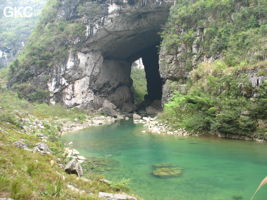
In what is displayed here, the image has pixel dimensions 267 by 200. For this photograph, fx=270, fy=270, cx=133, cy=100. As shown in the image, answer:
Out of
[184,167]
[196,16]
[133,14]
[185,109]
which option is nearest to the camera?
[184,167]

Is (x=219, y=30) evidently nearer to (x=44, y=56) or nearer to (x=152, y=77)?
(x=44, y=56)

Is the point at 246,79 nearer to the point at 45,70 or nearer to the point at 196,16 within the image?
the point at 196,16

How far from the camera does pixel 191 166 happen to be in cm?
1205

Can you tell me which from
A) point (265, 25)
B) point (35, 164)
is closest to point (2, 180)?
point (35, 164)

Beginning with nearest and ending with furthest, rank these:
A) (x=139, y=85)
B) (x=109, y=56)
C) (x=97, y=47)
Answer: (x=97, y=47) < (x=109, y=56) < (x=139, y=85)

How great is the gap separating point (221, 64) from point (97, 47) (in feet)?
92.1

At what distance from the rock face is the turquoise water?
26.8 metres

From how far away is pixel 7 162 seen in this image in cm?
642

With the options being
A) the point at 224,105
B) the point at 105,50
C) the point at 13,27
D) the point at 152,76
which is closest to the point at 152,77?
the point at 152,76

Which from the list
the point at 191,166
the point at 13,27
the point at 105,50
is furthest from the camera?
the point at 13,27

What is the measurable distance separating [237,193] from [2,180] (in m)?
6.98

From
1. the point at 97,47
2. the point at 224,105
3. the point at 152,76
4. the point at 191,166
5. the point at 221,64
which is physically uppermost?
the point at 97,47

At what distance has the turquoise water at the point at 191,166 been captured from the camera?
8.75 meters

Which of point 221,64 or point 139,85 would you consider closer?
point 221,64
